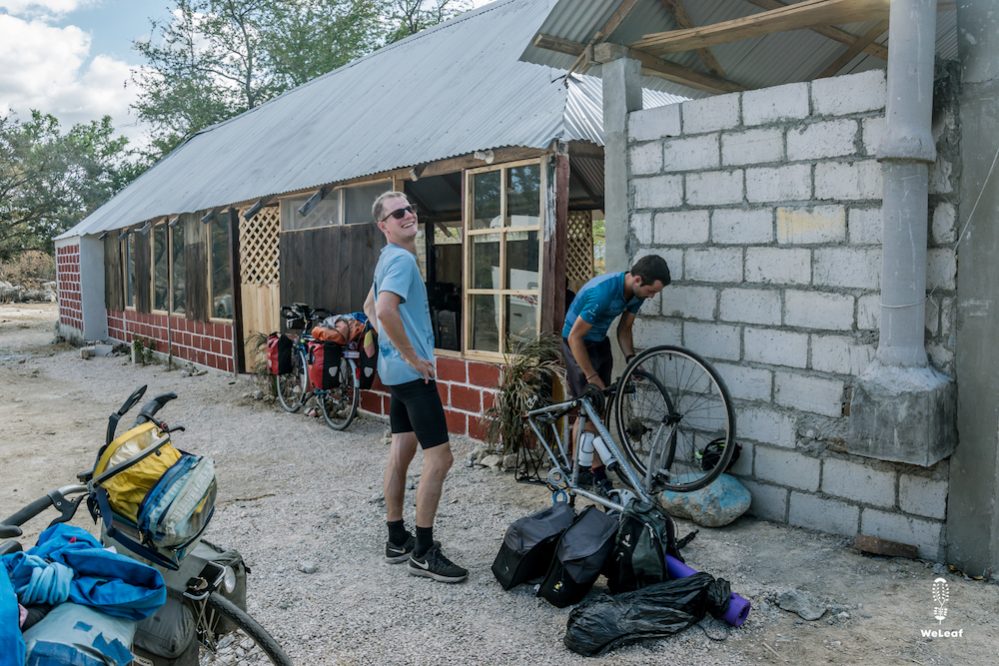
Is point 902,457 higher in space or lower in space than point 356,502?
higher

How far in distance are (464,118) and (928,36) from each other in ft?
13.7

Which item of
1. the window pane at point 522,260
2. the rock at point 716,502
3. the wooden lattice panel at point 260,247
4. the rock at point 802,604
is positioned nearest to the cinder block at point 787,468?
the rock at point 716,502

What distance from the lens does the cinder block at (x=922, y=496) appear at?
373 cm

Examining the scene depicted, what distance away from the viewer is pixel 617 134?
5.05 m

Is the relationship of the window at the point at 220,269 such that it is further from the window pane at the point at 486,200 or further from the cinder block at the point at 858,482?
the cinder block at the point at 858,482

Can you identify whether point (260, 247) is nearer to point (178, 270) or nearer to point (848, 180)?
point (178, 270)

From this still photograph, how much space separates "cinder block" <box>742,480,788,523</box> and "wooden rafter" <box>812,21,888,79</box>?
11.7ft

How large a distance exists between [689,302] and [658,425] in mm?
809

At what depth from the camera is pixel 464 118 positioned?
6.99 m

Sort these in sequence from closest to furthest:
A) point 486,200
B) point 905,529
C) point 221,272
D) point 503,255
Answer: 1. point 905,529
2. point 503,255
3. point 486,200
4. point 221,272

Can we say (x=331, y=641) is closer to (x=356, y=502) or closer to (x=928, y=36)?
(x=356, y=502)

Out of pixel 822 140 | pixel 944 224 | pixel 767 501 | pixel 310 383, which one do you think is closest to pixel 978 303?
pixel 944 224

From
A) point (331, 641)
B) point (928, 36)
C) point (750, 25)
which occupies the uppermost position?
point (750, 25)

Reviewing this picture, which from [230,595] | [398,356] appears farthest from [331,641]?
[398,356]
